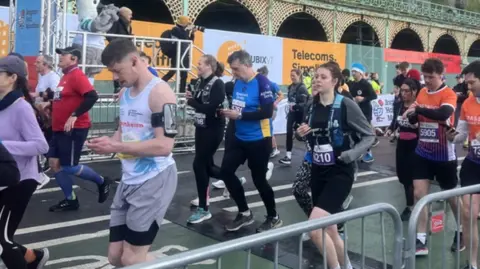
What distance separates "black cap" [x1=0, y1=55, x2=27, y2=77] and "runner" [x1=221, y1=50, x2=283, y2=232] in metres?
2.08

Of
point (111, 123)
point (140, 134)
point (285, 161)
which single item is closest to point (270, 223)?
point (140, 134)

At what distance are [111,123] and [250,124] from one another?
5361 mm

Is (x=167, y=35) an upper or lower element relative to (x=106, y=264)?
upper

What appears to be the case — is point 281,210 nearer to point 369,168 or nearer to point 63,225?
point 63,225

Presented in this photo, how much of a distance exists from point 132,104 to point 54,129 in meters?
3.15

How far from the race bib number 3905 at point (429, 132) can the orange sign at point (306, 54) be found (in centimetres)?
1140

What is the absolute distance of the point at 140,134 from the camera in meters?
3.44

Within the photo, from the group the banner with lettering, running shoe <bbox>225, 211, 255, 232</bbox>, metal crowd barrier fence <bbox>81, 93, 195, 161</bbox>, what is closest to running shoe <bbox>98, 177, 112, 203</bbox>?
running shoe <bbox>225, 211, 255, 232</bbox>

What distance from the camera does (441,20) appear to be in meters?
34.0

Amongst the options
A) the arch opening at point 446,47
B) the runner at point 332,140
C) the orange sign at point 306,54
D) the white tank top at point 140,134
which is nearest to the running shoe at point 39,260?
the white tank top at point 140,134

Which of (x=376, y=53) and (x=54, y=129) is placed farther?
(x=376, y=53)

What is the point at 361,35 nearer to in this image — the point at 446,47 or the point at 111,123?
the point at 446,47

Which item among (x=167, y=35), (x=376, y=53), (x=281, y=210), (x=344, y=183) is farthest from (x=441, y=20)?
(x=344, y=183)

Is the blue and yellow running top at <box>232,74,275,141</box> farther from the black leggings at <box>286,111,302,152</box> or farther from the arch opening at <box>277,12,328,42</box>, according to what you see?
the arch opening at <box>277,12,328,42</box>
